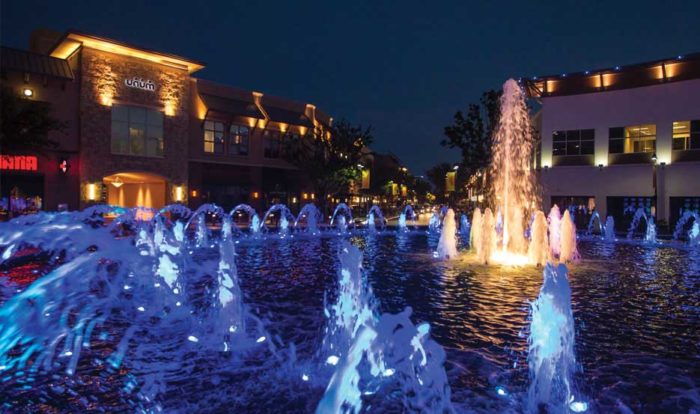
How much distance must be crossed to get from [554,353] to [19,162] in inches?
1236

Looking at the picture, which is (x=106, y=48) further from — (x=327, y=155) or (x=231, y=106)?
(x=327, y=155)

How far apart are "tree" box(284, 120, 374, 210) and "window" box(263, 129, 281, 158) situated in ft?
2.76

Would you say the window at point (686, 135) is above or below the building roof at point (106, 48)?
below

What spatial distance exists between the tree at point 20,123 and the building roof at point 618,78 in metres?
31.1

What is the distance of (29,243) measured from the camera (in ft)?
49.4

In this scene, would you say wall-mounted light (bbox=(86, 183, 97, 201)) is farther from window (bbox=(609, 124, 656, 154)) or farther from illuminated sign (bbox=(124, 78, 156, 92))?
window (bbox=(609, 124, 656, 154))

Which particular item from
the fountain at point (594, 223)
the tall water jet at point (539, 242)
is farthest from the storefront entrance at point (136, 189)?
the fountain at point (594, 223)

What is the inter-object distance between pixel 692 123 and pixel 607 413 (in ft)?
110

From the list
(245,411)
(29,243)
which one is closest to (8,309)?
(245,411)

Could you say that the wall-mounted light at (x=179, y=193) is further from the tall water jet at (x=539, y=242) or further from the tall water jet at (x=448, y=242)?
the tall water jet at (x=539, y=242)

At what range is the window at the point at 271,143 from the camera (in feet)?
141

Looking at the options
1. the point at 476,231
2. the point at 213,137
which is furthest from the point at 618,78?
the point at 213,137

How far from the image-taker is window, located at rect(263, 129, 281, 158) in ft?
141

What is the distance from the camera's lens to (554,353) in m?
5.80
